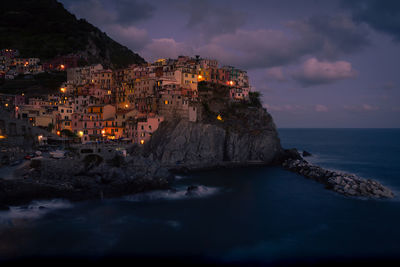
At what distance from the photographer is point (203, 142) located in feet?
174

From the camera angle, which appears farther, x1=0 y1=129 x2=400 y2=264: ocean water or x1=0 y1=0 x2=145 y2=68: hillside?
x1=0 y1=0 x2=145 y2=68: hillside

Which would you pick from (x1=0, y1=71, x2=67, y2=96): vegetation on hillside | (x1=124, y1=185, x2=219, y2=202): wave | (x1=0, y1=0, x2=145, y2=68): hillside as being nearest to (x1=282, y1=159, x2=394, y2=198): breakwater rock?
(x1=124, y1=185, x2=219, y2=202): wave

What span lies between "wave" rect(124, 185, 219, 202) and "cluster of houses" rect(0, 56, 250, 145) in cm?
1709

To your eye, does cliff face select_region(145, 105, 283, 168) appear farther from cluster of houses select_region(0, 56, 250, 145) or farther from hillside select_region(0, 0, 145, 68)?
hillside select_region(0, 0, 145, 68)

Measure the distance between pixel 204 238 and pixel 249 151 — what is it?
35.7 m

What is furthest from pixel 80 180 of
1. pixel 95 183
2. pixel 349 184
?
pixel 349 184

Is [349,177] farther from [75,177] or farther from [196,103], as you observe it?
[75,177]

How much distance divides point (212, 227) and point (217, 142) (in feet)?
96.7

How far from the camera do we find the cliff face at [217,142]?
50625 millimetres

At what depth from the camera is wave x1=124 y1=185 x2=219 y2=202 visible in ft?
109

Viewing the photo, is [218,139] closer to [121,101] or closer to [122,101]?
[122,101]

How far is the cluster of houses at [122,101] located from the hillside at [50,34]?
30.6 metres

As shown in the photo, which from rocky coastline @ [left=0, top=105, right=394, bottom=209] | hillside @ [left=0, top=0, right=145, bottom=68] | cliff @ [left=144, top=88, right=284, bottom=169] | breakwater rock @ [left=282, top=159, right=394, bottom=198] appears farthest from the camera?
hillside @ [left=0, top=0, right=145, bottom=68]

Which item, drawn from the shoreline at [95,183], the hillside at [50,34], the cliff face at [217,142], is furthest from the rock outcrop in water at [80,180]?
the hillside at [50,34]
